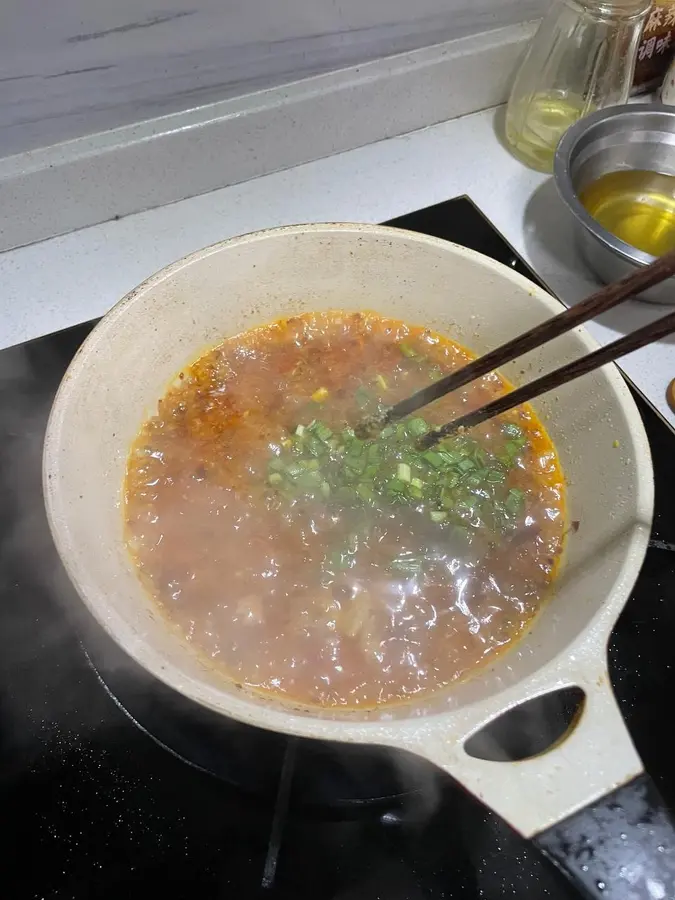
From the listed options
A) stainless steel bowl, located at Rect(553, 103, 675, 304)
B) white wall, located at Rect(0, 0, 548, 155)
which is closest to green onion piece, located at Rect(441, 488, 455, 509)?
stainless steel bowl, located at Rect(553, 103, 675, 304)

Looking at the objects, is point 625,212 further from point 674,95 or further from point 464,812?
point 464,812

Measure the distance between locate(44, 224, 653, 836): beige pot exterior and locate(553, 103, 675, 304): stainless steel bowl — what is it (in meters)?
0.33

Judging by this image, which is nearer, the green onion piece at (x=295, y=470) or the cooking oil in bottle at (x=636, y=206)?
the green onion piece at (x=295, y=470)

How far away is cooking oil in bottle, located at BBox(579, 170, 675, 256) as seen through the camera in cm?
151

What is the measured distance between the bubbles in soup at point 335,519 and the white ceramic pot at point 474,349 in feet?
0.13

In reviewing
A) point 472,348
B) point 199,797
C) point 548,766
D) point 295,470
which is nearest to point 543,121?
point 472,348

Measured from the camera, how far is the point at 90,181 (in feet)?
4.86

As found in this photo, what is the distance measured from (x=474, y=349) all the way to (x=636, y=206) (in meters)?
0.59

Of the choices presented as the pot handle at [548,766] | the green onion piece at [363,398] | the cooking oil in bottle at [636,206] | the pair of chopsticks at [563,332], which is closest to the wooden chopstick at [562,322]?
the pair of chopsticks at [563,332]

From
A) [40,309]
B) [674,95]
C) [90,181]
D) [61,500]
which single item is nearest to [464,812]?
[61,500]

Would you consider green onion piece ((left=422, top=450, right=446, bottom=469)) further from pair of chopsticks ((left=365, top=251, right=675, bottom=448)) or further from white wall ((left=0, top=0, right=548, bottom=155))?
white wall ((left=0, top=0, right=548, bottom=155))

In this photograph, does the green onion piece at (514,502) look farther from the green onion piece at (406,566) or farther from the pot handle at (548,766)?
the pot handle at (548,766)

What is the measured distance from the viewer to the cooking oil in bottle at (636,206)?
1.51m

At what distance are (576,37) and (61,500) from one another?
1476mm
